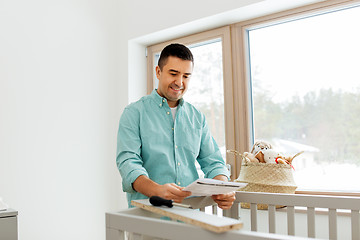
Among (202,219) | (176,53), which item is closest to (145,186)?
(202,219)

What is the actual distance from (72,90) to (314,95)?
59.5 inches

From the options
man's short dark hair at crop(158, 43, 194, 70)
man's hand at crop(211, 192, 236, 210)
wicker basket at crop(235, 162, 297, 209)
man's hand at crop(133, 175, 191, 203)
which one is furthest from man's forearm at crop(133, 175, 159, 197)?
wicker basket at crop(235, 162, 297, 209)

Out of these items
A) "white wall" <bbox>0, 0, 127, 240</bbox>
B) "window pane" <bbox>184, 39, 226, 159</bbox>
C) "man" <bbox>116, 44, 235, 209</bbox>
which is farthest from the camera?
"window pane" <bbox>184, 39, 226, 159</bbox>

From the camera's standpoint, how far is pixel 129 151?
127 centimetres

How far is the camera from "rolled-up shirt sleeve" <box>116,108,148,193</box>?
1198 millimetres

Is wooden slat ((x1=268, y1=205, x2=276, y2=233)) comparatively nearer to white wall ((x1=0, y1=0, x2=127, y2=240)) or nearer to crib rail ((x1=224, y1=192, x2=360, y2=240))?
crib rail ((x1=224, y1=192, x2=360, y2=240))

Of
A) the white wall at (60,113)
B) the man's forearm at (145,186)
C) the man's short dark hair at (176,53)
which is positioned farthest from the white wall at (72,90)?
the man's forearm at (145,186)

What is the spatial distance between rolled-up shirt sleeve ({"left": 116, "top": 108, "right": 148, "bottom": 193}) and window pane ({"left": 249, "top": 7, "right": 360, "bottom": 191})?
1064mm

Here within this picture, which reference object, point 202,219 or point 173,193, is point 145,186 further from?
point 202,219

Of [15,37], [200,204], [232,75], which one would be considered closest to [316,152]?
[232,75]

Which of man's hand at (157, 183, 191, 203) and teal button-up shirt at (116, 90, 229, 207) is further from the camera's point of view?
teal button-up shirt at (116, 90, 229, 207)

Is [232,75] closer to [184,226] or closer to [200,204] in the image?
[200,204]

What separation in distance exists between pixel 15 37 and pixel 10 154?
0.68m

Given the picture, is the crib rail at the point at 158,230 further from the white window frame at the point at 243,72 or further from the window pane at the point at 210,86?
the window pane at the point at 210,86
